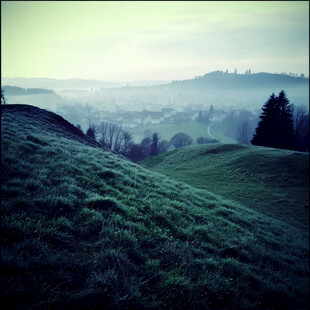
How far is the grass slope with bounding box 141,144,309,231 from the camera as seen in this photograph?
1869cm

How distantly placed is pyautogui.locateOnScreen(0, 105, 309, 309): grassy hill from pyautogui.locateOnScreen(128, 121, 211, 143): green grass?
9163 cm

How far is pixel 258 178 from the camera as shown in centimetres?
2558

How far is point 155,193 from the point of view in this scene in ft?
30.1

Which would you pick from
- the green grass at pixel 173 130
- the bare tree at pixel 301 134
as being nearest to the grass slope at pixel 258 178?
the bare tree at pixel 301 134

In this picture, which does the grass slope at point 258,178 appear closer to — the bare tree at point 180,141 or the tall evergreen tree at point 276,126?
the tall evergreen tree at point 276,126

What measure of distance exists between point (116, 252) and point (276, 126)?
164 ft

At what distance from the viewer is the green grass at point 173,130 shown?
4225 inches

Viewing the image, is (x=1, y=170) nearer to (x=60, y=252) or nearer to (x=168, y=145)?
(x=60, y=252)

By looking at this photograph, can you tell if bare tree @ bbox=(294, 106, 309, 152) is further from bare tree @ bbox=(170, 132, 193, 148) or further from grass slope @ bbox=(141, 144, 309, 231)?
bare tree @ bbox=(170, 132, 193, 148)

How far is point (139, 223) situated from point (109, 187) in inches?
91.0

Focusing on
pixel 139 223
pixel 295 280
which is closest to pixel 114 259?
pixel 139 223

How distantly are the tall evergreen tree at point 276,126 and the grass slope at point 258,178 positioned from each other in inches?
510

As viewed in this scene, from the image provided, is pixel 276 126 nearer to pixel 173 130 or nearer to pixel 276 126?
pixel 276 126

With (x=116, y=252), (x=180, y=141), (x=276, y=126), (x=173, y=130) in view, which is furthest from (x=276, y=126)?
(x=173, y=130)
